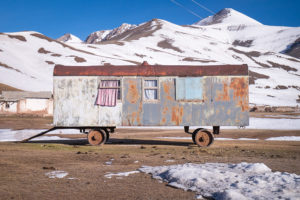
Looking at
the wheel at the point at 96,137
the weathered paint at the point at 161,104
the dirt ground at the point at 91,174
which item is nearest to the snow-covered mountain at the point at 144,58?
the weathered paint at the point at 161,104

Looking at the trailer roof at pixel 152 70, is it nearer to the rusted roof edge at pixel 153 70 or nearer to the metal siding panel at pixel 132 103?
the rusted roof edge at pixel 153 70

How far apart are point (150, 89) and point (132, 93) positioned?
2.88 ft

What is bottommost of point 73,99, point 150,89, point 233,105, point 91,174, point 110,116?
point 91,174

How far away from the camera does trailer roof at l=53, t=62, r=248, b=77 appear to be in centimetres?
1432

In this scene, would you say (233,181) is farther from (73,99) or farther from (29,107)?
(29,107)

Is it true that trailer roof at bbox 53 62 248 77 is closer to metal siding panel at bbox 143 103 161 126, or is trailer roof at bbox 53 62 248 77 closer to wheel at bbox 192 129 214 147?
metal siding panel at bbox 143 103 161 126

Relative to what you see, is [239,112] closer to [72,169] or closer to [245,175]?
[245,175]

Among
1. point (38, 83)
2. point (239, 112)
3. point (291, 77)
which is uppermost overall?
point (291, 77)

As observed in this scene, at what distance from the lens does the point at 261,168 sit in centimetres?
782

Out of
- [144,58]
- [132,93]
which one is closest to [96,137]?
[132,93]

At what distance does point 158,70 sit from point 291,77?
403ft

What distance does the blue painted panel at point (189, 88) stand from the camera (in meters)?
14.4

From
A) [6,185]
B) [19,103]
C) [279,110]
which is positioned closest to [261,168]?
[6,185]

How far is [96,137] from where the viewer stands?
14.7 m
